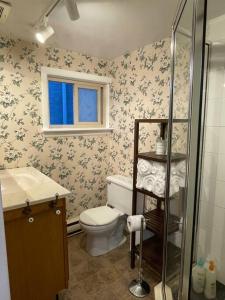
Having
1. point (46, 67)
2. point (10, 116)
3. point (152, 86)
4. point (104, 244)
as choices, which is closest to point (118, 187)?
point (104, 244)

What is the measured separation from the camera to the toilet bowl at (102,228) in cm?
Result: 193

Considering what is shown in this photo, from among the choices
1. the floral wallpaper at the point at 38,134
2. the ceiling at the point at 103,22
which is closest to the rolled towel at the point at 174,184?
the ceiling at the point at 103,22

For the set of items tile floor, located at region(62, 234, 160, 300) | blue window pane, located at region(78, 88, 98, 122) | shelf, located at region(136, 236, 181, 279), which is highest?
blue window pane, located at region(78, 88, 98, 122)

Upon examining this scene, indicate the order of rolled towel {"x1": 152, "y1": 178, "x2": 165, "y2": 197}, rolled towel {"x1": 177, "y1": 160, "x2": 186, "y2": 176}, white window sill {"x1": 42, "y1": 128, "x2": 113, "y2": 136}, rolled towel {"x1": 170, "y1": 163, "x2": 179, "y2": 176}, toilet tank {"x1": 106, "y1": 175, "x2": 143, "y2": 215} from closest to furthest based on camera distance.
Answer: rolled towel {"x1": 177, "y1": 160, "x2": 186, "y2": 176}, rolled towel {"x1": 170, "y1": 163, "x2": 179, "y2": 176}, rolled towel {"x1": 152, "y1": 178, "x2": 165, "y2": 197}, toilet tank {"x1": 106, "y1": 175, "x2": 143, "y2": 215}, white window sill {"x1": 42, "y1": 128, "x2": 113, "y2": 136}

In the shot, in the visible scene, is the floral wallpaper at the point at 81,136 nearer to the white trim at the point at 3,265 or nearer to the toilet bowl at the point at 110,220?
the toilet bowl at the point at 110,220

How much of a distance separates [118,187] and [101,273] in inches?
32.8

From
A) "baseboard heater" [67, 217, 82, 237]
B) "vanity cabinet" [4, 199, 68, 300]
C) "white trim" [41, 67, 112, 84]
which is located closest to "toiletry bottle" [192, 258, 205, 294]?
"vanity cabinet" [4, 199, 68, 300]

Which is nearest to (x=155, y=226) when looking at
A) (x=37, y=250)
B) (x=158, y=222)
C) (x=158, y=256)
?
(x=158, y=222)

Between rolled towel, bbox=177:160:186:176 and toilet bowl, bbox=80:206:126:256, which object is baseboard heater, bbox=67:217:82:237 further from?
rolled towel, bbox=177:160:186:176

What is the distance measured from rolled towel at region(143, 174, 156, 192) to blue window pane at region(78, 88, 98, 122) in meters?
1.29

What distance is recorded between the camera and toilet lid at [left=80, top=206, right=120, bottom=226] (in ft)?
6.39

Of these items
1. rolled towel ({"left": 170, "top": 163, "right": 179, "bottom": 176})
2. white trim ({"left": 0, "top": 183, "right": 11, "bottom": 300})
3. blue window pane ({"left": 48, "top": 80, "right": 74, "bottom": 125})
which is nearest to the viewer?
white trim ({"left": 0, "top": 183, "right": 11, "bottom": 300})

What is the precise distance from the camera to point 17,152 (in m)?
2.03

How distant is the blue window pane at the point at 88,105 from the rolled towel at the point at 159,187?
1.41 meters
